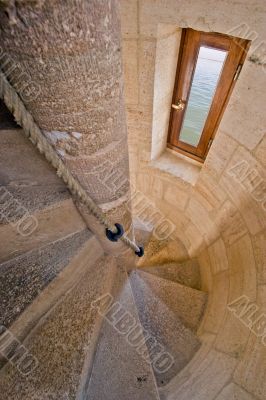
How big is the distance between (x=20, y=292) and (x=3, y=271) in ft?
0.56

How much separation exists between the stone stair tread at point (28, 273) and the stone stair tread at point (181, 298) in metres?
1.31

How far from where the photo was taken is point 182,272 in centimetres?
292

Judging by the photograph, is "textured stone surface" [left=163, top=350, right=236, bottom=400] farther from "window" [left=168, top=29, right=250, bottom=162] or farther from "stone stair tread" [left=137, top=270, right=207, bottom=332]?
"window" [left=168, top=29, right=250, bottom=162]

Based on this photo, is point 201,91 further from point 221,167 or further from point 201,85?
point 221,167

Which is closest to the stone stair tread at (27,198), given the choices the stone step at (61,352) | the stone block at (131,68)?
the stone step at (61,352)

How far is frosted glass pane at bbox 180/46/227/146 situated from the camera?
1644 millimetres

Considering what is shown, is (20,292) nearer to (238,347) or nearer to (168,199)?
(238,347)

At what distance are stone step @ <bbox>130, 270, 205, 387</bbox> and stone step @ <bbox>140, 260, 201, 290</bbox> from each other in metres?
0.42

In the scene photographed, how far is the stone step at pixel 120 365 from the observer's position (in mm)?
1327

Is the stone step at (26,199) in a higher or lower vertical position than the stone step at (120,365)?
higher

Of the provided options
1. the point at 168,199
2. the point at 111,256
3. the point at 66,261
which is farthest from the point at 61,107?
the point at 168,199

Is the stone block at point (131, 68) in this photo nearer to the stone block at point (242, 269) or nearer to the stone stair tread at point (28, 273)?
the stone stair tread at point (28, 273)

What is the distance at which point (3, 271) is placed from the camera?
114cm

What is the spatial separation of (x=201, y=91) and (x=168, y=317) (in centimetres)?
206
